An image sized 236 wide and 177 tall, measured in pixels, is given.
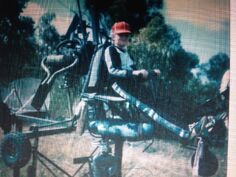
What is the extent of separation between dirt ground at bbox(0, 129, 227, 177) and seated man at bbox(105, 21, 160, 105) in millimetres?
208

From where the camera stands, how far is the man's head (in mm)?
1766

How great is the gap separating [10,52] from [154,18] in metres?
0.63

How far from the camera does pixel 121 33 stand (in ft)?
5.79

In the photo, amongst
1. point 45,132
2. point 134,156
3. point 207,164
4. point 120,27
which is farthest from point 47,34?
point 207,164

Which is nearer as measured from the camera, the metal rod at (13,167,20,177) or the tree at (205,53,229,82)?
the metal rod at (13,167,20,177)

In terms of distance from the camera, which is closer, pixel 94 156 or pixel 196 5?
pixel 94 156

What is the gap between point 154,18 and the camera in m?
1.78

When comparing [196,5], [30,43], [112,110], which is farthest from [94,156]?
[196,5]

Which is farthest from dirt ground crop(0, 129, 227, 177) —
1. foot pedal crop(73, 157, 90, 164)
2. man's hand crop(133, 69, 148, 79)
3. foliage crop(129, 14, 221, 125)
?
man's hand crop(133, 69, 148, 79)

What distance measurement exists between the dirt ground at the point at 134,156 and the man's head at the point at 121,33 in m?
0.42

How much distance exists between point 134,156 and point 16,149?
493 millimetres

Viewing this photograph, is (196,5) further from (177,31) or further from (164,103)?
(164,103)

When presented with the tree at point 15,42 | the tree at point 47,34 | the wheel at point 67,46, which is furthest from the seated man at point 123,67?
the tree at point 15,42

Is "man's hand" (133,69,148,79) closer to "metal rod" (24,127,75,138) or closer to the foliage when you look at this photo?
the foliage
